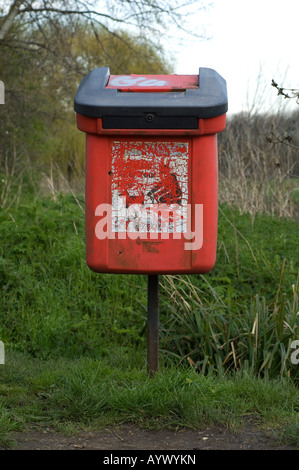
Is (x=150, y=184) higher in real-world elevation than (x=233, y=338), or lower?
higher

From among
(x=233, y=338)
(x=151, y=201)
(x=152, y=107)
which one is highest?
(x=152, y=107)

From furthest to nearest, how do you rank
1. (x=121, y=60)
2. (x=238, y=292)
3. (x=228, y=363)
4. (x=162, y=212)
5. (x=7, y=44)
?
(x=121, y=60) < (x=7, y=44) < (x=238, y=292) < (x=228, y=363) < (x=162, y=212)

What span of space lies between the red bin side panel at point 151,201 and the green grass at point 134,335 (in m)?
0.73

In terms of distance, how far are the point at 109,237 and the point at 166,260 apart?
346 mm

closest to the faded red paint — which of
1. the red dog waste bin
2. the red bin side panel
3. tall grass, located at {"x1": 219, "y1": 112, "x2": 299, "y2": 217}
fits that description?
the red dog waste bin

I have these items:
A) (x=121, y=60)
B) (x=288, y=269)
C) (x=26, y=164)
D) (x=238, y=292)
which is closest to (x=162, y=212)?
(x=238, y=292)

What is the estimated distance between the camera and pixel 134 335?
5.14m

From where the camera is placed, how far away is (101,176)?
11.0ft

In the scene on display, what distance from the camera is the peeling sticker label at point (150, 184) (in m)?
3.33

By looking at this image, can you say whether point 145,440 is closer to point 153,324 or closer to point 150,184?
point 153,324

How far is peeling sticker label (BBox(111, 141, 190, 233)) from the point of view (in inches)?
131

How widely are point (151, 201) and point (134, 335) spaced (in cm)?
208

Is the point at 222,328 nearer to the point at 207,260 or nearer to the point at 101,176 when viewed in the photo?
the point at 207,260

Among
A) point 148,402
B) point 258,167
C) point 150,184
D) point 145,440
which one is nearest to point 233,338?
point 148,402
